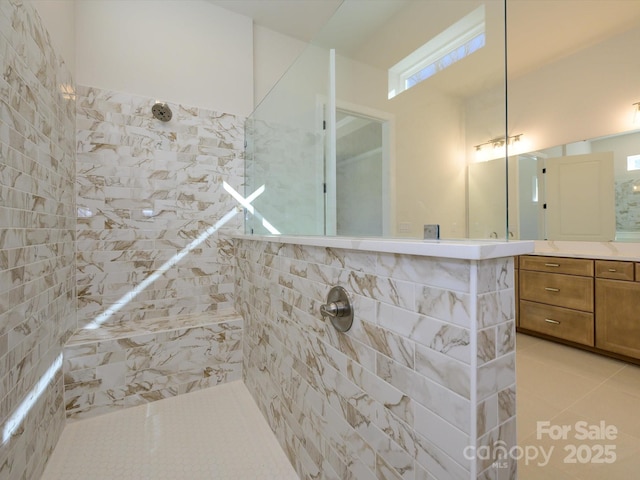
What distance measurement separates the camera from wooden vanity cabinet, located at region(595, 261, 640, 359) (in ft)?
6.68

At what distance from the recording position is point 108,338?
68.0 inches

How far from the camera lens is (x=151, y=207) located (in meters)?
2.08

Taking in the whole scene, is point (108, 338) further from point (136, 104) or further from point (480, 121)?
point (480, 121)

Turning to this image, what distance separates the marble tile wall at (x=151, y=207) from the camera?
191 cm

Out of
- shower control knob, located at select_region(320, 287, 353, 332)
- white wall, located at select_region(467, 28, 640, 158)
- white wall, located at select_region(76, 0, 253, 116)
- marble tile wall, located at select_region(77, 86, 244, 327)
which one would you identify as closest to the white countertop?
shower control knob, located at select_region(320, 287, 353, 332)

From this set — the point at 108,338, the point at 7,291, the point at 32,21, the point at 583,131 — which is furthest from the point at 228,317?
the point at 583,131

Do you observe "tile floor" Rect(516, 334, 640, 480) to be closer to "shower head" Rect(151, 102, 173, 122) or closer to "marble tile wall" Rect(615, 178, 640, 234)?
"marble tile wall" Rect(615, 178, 640, 234)

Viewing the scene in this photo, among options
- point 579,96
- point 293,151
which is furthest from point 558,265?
point 293,151

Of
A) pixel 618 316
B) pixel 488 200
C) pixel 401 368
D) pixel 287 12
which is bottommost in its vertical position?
pixel 618 316

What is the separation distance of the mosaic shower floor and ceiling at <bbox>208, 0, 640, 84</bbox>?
7.55ft

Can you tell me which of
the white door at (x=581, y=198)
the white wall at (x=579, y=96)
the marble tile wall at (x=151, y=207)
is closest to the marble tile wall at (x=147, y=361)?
the marble tile wall at (x=151, y=207)

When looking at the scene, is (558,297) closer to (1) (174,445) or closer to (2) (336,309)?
(2) (336,309)

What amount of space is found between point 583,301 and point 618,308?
215 mm


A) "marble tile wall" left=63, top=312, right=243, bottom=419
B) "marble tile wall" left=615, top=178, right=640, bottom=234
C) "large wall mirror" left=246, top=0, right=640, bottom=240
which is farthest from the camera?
"marble tile wall" left=615, top=178, right=640, bottom=234
